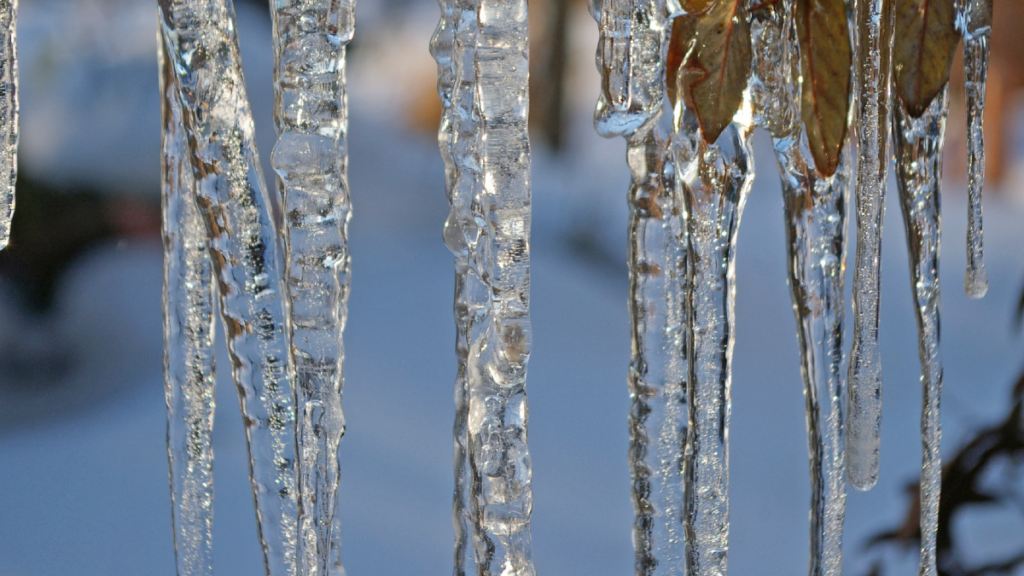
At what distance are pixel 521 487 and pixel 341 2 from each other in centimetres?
20

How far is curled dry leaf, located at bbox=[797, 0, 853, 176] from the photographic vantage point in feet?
1.21

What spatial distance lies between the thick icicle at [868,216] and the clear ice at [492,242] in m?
0.17

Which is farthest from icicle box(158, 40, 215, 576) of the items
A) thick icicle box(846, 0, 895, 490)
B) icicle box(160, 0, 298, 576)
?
thick icicle box(846, 0, 895, 490)

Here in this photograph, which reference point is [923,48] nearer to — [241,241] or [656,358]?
[656,358]

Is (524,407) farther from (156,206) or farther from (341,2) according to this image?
(156,206)

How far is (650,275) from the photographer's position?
371mm

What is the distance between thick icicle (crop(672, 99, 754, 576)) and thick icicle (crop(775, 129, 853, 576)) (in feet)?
0.12

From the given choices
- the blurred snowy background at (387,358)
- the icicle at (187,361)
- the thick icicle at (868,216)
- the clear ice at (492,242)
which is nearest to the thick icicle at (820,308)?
the thick icicle at (868,216)

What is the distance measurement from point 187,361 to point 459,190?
18 centimetres

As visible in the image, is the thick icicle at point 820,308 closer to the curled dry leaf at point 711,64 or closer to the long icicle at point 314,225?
the curled dry leaf at point 711,64

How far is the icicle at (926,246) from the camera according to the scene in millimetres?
415

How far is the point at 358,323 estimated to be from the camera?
6.91ft

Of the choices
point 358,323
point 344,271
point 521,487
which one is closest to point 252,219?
point 344,271

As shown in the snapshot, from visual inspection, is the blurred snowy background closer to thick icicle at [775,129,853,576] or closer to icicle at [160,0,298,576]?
thick icicle at [775,129,853,576]
